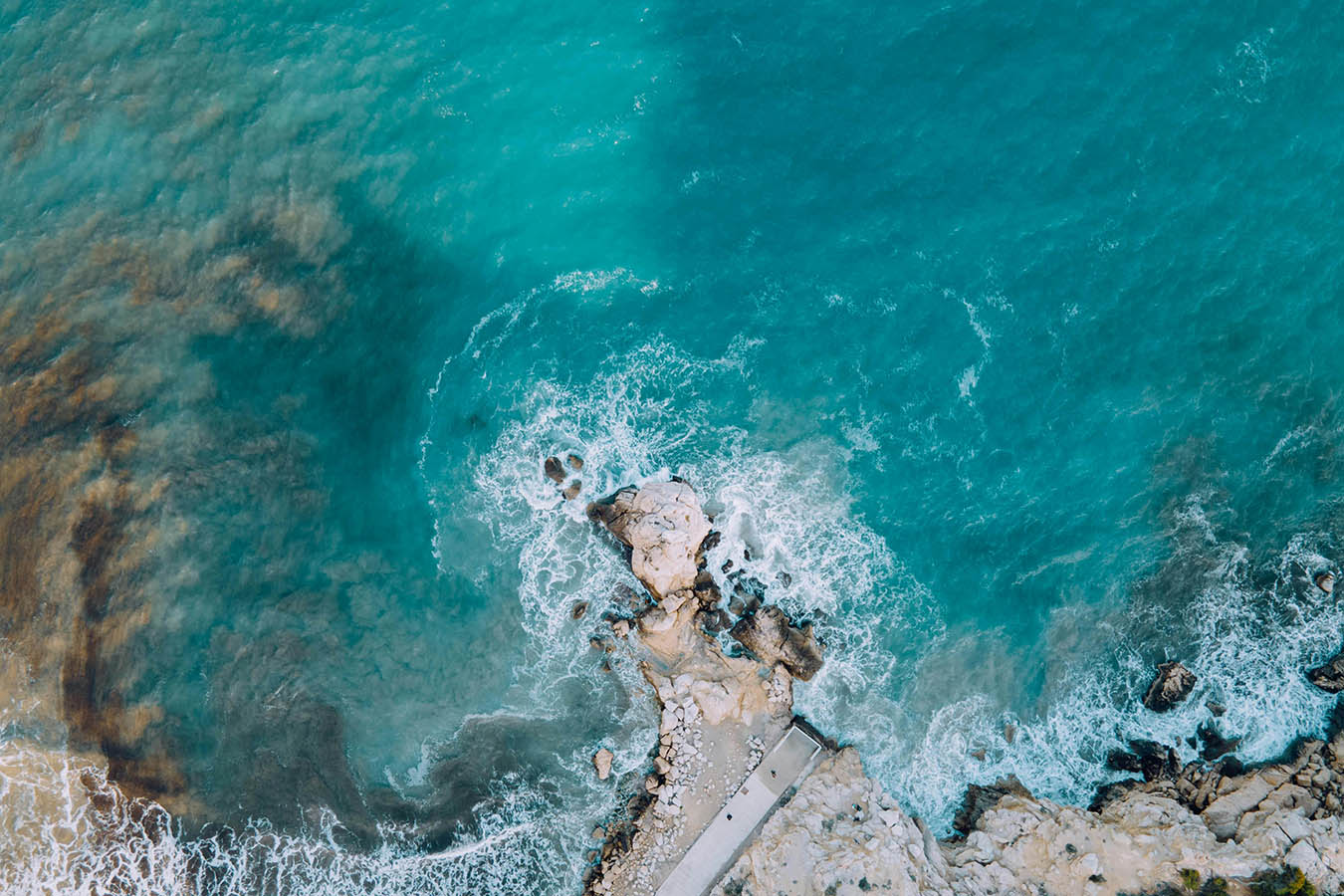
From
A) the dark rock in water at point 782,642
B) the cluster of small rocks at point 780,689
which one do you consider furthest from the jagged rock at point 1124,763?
the cluster of small rocks at point 780,689

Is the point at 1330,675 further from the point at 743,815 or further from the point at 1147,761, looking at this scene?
the point at 743,815

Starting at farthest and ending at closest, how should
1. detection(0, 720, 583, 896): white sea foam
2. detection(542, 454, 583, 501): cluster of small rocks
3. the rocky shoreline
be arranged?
detection(542, 454, 583, 501): cluster of small rocks → detection(0, 720, 583, 896): white sea foam → the rocky shoreline

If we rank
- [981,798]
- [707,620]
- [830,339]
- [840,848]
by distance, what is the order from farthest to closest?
[830,339], [707,620], [981,798], [840,848]

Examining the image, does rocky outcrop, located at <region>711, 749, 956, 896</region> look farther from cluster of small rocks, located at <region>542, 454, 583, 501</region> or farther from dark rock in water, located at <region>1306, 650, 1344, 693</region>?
dark rock in water, located at <region>1306, 650, 1344, 693</region>

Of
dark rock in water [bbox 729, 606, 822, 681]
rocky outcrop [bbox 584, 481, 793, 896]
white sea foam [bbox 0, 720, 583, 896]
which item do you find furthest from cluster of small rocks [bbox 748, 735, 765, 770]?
white sea foam [bbox 0, 720, 583, 896]

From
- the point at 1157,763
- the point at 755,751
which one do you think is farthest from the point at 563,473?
the point at 1157,763

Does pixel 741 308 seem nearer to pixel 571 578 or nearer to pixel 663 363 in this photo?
pixel 663 363
